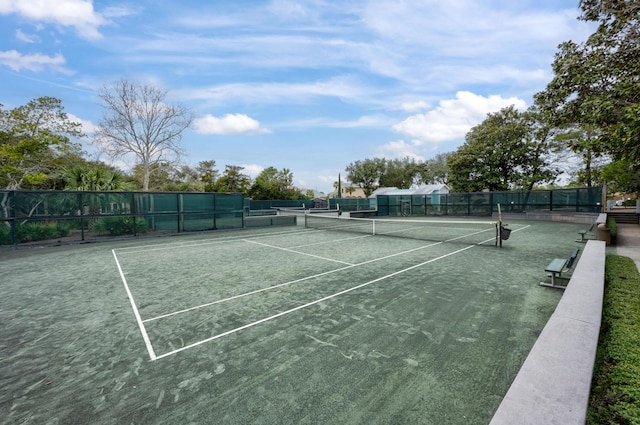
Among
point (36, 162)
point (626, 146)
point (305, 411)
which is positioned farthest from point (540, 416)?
point (36, 162)

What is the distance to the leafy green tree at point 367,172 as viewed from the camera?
65938mm

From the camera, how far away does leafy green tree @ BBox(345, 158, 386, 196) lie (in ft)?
216

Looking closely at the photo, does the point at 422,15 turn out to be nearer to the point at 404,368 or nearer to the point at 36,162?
the point at 404,368

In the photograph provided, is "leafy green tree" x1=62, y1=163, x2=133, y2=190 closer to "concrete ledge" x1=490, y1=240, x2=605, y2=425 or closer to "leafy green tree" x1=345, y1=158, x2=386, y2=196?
"concrete ledge" x1=490, y1=240, x2=605, y2=425

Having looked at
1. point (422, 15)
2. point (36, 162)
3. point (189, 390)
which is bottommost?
point (189, 390)

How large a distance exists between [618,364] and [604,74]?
10447 mm

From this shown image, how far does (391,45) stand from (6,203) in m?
19.1

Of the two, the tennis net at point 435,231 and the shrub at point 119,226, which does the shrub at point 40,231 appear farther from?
the tennis net at point 435,231

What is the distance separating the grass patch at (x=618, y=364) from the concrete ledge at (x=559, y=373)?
320mm

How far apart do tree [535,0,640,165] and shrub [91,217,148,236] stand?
19.9 meters

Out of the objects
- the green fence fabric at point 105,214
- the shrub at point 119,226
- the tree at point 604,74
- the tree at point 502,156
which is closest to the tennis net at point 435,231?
the tree at point 604,74

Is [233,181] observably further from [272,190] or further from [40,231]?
[40,231]

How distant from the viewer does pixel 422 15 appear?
10.8 metres

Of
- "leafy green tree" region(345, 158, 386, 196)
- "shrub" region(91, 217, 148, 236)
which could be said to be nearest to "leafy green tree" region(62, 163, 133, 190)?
"shrub" region(91, 217, 148, 236)
